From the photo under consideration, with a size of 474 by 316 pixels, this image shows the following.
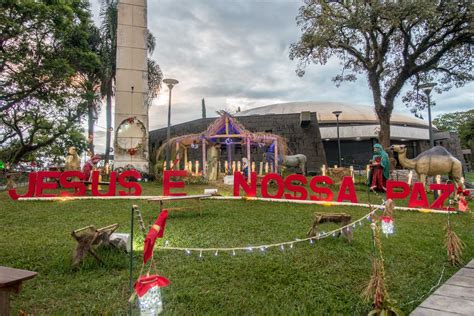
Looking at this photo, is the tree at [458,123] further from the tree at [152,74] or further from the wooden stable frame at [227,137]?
the tree at [152,74]

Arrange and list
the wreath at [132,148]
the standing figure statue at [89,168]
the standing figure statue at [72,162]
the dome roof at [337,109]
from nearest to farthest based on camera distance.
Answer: the standing figure statue at [89,168], the standing figure statue at [72,162], the wreath at [132,148], the dome roof at [337,109]

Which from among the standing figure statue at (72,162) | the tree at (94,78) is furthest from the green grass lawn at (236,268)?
the tree at (94,78)

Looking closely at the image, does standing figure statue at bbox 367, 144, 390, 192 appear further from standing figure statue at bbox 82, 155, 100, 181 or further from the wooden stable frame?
standing figure statue at bbox 82, 155, 100, 181

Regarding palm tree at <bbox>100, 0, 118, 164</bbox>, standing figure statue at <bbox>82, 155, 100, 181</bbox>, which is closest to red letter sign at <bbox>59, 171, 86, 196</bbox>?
standing figure statue at <bbox>82, 155, 100, 181</bbox>

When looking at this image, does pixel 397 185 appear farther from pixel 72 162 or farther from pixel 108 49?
pixel 108 49

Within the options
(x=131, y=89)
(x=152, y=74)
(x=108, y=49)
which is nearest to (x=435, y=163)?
(x=131, y=89)

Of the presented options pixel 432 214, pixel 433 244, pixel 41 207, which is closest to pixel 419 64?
pixel 432 214

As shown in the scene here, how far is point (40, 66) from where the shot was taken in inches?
657

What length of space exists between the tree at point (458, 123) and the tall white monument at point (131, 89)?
48973mm

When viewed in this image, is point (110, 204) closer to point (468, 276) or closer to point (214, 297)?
point (214, 297)

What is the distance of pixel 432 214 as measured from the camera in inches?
341

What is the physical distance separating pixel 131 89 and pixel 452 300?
17818 millimetres

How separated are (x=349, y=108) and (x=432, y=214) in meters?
30.7

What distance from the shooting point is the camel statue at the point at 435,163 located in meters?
10.2
